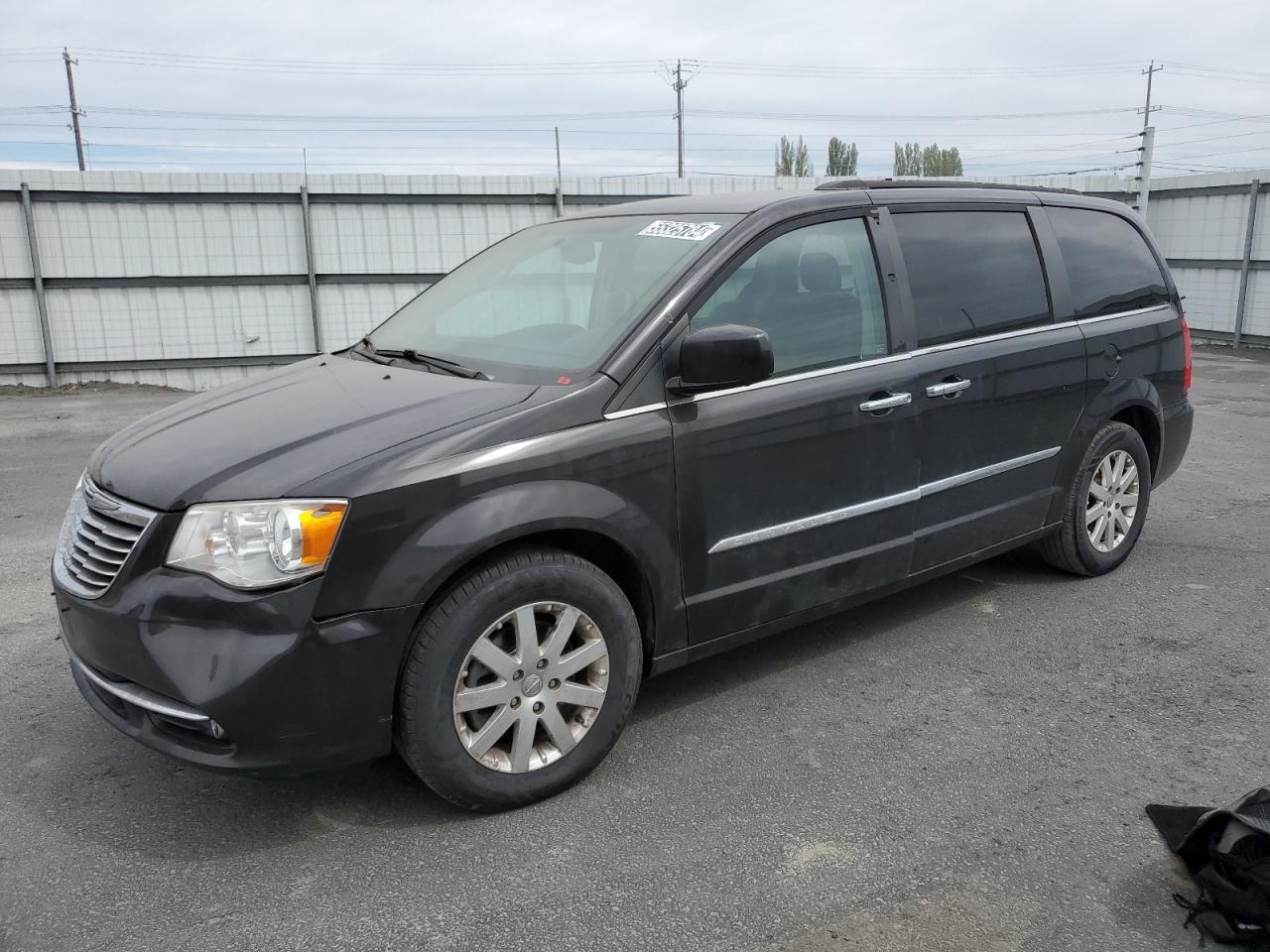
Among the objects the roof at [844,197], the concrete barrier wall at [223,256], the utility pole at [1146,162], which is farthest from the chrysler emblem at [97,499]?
the utility pole at [1146,162]

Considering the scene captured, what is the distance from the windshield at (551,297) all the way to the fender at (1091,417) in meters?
2.04

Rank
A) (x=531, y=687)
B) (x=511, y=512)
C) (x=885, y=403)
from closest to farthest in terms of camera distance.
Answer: (x=511, y=512) → (x=531, y=687) → (x=885, y=403)

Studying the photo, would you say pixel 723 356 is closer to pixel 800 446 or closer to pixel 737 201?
pixel 800 446

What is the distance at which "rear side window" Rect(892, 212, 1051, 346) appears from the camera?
13.0 ft

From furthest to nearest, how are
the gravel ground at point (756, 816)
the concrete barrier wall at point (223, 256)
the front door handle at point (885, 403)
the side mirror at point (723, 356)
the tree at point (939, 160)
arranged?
the tree at point (939, 160)
the concrete barrier wall at point (223, 256)
the front door handle at point (885, 403)
the side mirror at point (723, 356)
the gravel ground at point (756, 816)

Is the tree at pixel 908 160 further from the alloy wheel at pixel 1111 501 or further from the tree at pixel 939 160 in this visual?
the alloy wheel at pixel 1111 501

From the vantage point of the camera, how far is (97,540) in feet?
9.45

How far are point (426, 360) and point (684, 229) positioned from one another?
1.03 m

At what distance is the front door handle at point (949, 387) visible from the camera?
3865 mm

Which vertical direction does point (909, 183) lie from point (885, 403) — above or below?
above

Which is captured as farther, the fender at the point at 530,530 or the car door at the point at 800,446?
the car door at the point at 800,446

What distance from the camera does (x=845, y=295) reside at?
3.75 metres

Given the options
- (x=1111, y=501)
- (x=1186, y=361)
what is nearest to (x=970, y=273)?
(x=1111, y=501)

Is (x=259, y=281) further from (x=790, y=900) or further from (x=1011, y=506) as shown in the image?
(x=790, y=900)
